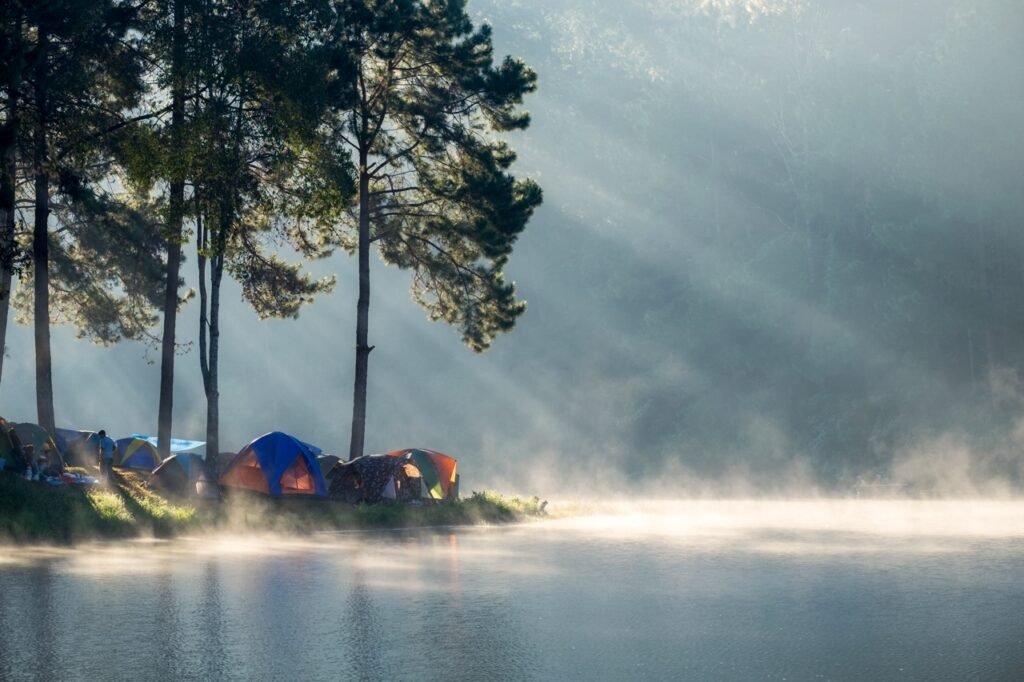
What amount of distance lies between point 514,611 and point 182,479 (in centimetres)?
1922

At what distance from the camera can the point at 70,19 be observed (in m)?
21.0

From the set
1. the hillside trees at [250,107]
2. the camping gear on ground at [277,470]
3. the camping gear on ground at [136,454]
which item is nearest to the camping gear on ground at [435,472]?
the camping gear on ground at [277,470]

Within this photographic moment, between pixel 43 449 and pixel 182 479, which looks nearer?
pixel 43 449

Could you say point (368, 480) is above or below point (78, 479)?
below

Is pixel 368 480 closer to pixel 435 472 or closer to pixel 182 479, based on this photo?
pixel 435 472

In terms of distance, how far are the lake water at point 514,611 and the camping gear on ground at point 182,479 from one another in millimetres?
8463

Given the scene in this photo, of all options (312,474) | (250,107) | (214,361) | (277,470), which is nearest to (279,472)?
(277,470)

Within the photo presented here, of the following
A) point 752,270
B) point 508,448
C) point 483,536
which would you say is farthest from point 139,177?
point 508,448

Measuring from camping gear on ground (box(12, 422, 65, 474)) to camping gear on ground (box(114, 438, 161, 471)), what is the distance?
1123 cm

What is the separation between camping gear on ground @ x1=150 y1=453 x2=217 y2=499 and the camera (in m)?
28.8

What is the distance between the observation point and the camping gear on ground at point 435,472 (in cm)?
3278

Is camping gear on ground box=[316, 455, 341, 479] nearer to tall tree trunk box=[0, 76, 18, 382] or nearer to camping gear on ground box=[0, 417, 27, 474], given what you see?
camping gear on ground box=[0, 417, 27, 474]

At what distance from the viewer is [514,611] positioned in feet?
40.7

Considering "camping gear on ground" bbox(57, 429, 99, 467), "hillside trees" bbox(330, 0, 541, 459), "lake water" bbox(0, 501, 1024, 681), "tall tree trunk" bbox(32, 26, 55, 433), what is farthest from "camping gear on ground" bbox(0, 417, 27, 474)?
"hillside trees" bbox(330, 0, 541, 459)
